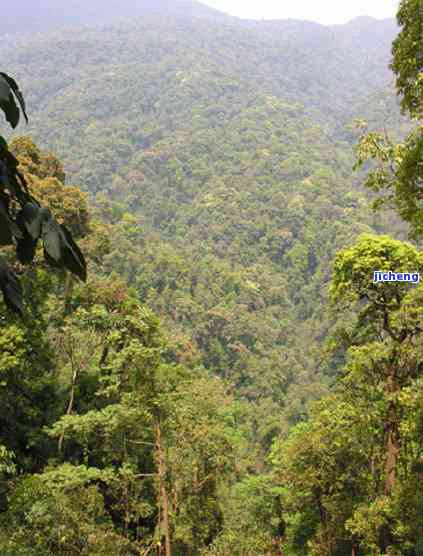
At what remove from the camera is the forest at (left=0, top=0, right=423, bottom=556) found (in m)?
7.30

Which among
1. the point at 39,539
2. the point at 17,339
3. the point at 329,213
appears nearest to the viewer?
the point at 39,539

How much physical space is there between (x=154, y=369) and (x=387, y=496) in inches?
180

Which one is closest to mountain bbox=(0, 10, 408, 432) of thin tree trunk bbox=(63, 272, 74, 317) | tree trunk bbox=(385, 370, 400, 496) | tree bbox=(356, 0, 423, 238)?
tree trunk bbox=(385, 370, 400, 496)

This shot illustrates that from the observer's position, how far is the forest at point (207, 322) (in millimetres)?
7301

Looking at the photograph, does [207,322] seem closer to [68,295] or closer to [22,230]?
[68,295]

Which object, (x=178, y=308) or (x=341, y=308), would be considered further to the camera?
(x=178, y=308)

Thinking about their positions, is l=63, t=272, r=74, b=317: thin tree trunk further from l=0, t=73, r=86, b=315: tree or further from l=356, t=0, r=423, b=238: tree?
l=0, t=73, r=86, b=315: tree

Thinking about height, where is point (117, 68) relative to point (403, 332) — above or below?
above

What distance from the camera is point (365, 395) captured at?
9758 mm

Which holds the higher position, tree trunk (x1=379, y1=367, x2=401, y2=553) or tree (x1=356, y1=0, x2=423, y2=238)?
tree (x1=356, y1=0, x2=423, y2=238)

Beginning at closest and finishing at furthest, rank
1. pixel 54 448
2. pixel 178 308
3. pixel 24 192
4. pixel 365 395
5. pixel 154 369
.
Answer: pixel 24 192 < pixel 154 369 < pixel 365 395 < pixel 54 448 < pixel 178 308

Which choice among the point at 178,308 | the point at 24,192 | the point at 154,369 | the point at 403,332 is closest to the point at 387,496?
the point at 403,332

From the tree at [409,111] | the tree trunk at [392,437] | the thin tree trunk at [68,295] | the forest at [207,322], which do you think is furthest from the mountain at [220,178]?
the thin tree trunk at [68,295]

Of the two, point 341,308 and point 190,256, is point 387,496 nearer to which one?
point 341,308
